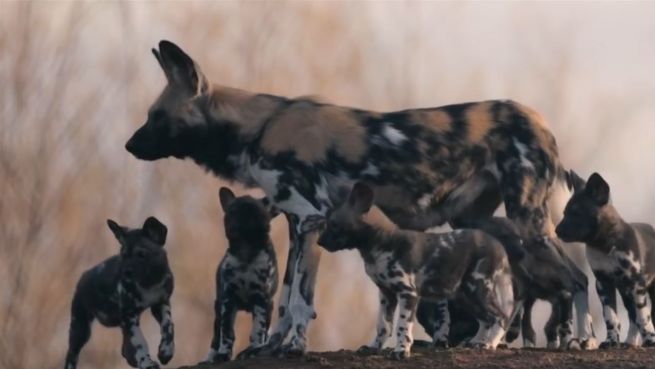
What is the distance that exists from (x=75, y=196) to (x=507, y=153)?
7133 mm

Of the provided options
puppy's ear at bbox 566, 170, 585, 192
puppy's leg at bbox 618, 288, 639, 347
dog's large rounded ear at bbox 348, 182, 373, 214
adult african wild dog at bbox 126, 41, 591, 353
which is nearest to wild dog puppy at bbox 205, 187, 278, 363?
adult african wild dog at bbox 126, 41, 591, 353

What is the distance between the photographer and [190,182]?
16.2m

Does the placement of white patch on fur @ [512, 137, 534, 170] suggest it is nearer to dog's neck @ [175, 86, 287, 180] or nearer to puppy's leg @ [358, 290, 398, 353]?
puppy's leg @ [358, 290, 398, 353]

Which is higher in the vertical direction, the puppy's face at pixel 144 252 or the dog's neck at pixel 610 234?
the dog's neck at pixel 610 234

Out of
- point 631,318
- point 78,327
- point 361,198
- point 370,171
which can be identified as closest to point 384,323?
point 361,198

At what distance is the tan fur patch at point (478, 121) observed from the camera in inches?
410

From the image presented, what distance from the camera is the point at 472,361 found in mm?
9016

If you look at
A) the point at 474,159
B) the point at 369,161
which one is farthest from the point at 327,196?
the point at 474,159

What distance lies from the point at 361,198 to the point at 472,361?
1.18 metres

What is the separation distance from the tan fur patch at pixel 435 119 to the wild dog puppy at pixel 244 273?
4.12 ft

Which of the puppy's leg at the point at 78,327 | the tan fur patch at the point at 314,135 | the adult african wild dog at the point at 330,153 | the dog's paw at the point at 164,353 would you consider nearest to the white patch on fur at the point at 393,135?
the adult african wild dog at the point at 330,153

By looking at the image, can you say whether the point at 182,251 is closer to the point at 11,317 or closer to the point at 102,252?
the point at 102,252

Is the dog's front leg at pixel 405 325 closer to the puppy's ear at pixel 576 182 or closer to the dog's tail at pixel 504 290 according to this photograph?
the dog's tail at pixel 504 290

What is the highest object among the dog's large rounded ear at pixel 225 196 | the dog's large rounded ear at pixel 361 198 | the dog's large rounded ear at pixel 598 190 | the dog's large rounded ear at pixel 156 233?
the dog's large rounded ear at pixel 598 190
